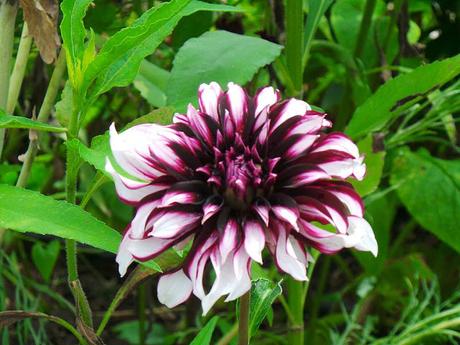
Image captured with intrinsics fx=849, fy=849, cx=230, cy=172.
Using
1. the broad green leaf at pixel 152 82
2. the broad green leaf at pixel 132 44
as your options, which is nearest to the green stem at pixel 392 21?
the broad green leaf at pixel 152 82

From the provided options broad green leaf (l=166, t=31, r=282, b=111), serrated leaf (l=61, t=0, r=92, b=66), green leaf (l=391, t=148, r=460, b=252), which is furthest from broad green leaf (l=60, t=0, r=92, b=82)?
green leaf (l=391, t=148, r=460, b=252)

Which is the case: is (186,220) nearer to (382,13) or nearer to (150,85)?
(150,85)

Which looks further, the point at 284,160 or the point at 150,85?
the point at 150,85

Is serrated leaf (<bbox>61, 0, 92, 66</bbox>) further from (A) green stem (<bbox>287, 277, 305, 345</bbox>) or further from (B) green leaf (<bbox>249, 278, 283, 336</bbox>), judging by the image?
(A) green stem (<bbox>287, 277, 305, 345</bbox>)

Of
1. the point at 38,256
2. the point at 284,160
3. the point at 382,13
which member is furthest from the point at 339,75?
the point at 284,160

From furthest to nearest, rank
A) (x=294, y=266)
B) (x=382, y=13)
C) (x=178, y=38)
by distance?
1. (x=382, y=13)
2. (x=178, y=38)
3. (x=294, y=266)

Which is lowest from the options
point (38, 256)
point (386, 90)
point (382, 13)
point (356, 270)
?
point (356, 270)

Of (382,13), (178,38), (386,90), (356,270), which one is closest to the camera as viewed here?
(386,90)
